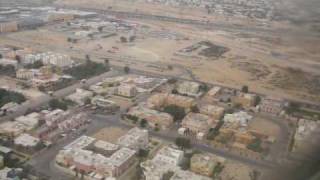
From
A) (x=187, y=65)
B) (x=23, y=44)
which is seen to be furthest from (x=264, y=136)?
(x=23, y=44)

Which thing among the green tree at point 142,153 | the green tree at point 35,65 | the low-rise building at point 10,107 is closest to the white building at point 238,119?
the green tree at point 142,153

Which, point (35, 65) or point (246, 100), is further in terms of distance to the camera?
point (35, 65)

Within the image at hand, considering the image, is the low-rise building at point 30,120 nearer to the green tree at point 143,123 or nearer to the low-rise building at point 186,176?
the green tree at point 143,123

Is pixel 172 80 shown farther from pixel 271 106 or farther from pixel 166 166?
pixel 166 166

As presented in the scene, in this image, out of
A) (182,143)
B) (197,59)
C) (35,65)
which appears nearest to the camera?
(182,143)

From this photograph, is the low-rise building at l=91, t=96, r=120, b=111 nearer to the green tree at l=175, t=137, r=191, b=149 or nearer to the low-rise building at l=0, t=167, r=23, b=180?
the green tree at l=175, t=137, r=191, b=149

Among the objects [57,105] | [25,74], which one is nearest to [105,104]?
[57,105]
